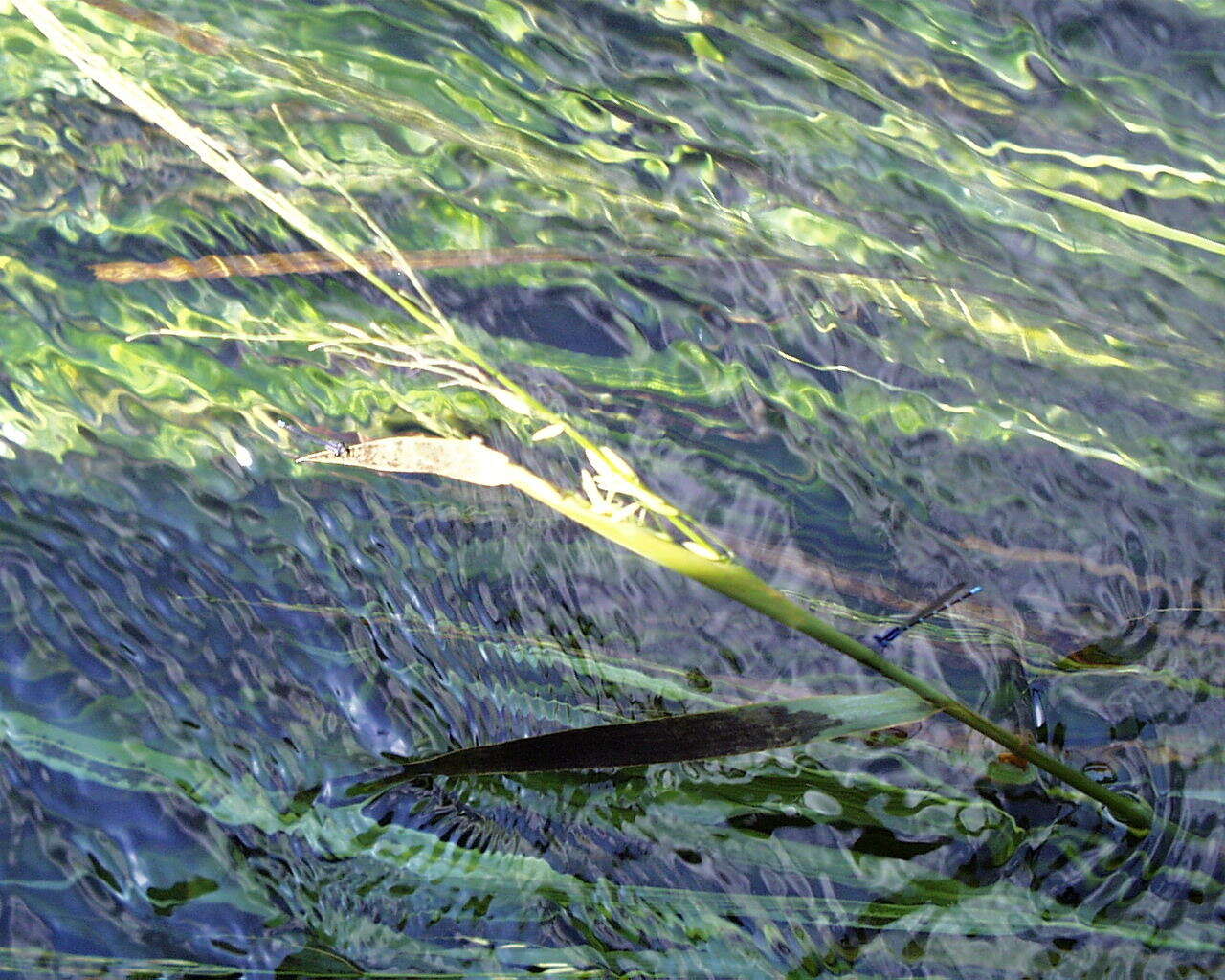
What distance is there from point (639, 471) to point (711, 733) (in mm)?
221

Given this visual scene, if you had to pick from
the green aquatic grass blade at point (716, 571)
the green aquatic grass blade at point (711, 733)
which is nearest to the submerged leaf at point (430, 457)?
the green aquatic grass blade at point (716, 571)

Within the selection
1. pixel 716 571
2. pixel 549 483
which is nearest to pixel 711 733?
pixel 716 571

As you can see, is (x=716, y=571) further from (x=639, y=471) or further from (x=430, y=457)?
(x=430, y=457)

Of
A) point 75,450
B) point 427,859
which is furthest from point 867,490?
point 75,450

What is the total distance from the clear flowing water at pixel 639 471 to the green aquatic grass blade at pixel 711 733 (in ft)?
0.06

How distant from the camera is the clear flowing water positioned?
2.72 feet

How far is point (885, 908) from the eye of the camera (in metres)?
0.83

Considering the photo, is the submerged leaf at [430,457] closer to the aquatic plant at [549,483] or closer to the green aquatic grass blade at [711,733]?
the aquatic plant at [549,483]

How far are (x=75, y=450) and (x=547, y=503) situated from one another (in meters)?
0.40

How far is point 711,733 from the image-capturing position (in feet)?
2.76

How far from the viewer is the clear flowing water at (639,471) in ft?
2.72

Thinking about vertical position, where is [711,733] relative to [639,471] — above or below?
below

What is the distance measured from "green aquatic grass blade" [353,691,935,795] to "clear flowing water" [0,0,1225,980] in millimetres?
20

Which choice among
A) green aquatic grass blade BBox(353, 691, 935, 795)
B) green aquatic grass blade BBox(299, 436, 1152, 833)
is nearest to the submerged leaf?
green aquatic grass blade BBox(299, 436, 1152, 833)
